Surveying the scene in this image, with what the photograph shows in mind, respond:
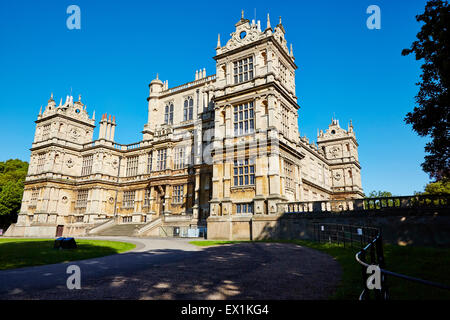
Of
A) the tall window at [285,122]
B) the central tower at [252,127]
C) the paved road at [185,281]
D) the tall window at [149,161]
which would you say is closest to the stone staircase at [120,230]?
the tall window at [149,161]

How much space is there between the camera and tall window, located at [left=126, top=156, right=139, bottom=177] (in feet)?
143

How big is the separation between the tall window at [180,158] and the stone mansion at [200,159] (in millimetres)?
152

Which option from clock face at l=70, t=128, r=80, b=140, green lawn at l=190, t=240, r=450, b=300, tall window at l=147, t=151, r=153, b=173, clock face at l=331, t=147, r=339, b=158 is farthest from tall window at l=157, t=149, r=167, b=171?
clock face at l=331, t=147, r=339, b=158

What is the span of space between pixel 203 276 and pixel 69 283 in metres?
3.60

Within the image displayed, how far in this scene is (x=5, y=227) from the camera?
49.5 m

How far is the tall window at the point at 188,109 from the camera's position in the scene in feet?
136

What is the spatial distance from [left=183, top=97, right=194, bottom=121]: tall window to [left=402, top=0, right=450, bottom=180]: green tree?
3143 cm

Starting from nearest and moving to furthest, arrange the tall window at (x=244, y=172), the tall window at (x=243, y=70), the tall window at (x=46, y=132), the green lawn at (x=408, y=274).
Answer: the green lawn at (x=408, y=274) < the tall window at (x=244, y=172) < the tall window at (x=243, y=70) < the tall window at (x=46, y=132)

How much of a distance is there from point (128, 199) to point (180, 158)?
39.5ft

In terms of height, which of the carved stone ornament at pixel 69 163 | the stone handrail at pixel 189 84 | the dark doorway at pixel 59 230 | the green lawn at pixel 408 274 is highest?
the stone handrail at pixel 189 84

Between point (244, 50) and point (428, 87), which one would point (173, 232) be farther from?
point (428, 87)

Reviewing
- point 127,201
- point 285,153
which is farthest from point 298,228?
point 127,201

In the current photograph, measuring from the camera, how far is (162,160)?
127 ft

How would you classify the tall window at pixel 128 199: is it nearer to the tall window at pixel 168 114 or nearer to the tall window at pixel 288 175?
the tall window at pixel 168 114
